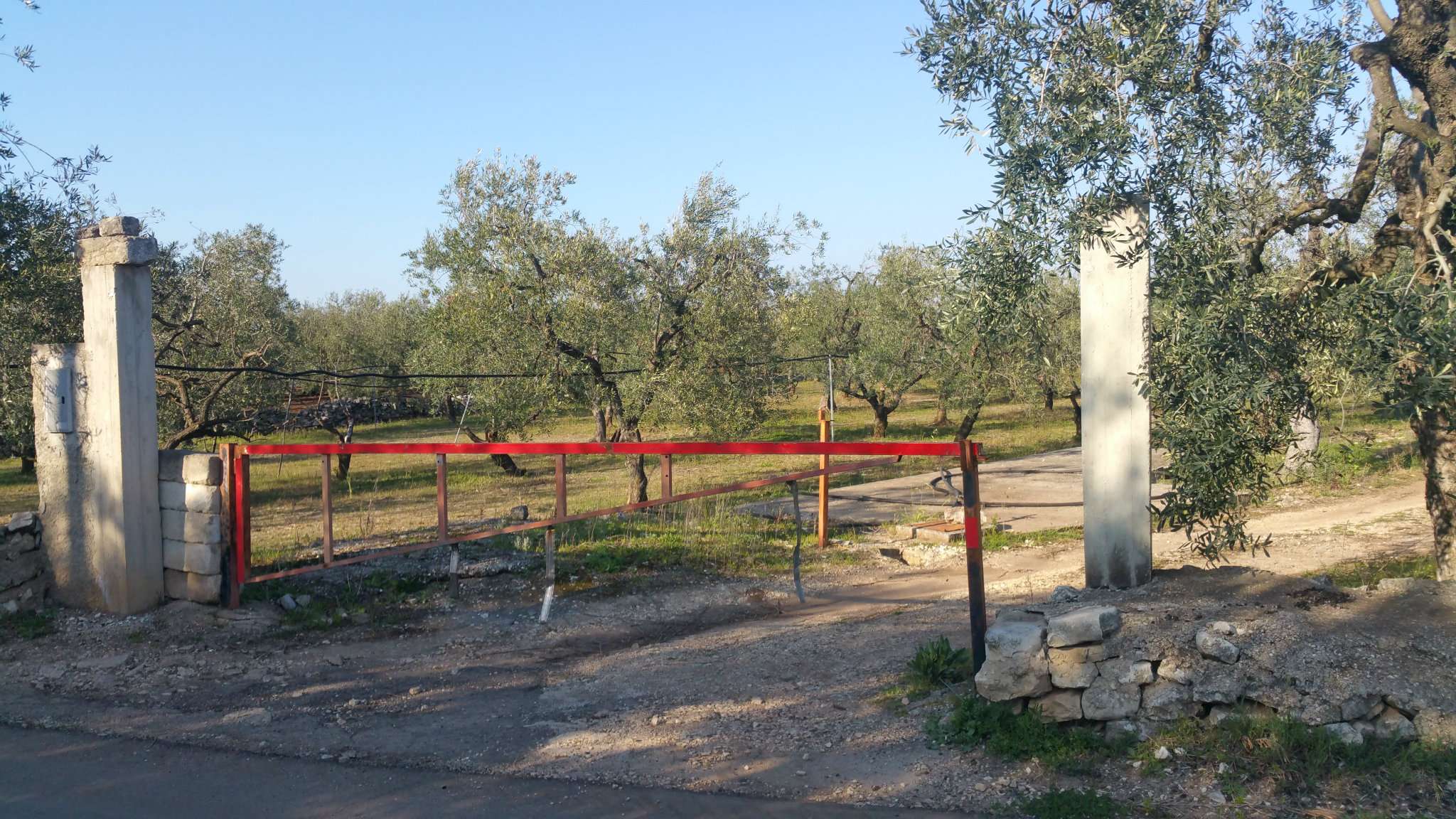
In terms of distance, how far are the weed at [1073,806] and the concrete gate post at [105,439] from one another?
695cm

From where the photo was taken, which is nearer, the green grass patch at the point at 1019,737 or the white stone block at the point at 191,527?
the green grass patch at the point at 1019,737

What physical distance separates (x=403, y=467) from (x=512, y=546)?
15.0 meters

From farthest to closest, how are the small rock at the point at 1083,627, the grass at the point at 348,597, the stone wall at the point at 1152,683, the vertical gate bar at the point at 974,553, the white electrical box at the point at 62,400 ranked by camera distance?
1. the grass at the point at 348,597
2. the white electrical box at the point at 62,400
3. the vertical gate bar at the point at 974,553
4. the small rock at the point at 1083,627
5. the stone wall at the point at 1152,683

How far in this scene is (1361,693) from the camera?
4.65 meters

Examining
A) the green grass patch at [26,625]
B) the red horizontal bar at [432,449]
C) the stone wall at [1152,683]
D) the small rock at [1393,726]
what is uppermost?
the red horizontal bar at [432,449]

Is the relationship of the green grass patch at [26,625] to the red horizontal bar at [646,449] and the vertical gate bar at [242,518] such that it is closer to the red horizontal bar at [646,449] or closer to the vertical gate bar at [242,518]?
the vertical gate bar at [242,518]

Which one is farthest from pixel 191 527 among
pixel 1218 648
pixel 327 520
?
pixel 1218 648

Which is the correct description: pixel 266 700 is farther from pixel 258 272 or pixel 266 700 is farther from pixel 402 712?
pixel 258 272

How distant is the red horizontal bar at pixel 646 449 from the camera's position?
20.5 ft

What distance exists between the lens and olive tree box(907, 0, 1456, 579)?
567 cm

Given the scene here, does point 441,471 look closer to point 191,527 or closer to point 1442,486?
point 191,527

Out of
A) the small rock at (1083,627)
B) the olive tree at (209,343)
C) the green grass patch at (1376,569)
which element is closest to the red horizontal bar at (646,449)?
the small rock at (1083,627)

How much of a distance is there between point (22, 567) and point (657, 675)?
5242mm

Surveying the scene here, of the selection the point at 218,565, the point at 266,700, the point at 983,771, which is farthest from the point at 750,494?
Result: the point at 983,771
